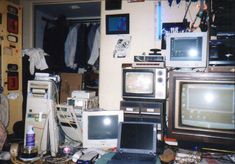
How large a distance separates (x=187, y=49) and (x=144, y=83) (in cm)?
46

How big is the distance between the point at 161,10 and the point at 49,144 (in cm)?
168

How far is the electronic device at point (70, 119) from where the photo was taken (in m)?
2.24

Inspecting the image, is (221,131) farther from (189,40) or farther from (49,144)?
(49,144)

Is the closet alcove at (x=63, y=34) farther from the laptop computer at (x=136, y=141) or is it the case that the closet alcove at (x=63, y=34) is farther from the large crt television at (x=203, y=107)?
the large crt television at (x=203, y=107)

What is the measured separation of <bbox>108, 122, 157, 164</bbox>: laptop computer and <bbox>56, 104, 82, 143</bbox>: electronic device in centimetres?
49

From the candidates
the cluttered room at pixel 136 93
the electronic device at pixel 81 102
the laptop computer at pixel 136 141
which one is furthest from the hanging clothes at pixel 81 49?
the laptop computer at pixel 136 141

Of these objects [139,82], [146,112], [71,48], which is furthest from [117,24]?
[71,48]

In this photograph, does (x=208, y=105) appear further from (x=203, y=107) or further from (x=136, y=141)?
(x=136, y=141)

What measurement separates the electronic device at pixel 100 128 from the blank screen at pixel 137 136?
168 mm

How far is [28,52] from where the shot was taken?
3.17 meters

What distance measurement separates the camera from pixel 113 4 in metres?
2.64

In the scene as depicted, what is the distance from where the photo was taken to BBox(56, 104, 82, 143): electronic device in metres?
2.24

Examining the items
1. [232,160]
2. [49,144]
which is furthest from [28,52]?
[232,160]

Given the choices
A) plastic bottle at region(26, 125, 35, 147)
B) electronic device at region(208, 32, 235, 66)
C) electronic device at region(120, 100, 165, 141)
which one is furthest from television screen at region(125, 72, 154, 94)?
plastic bottle at region(26, 125, 35, 147)
